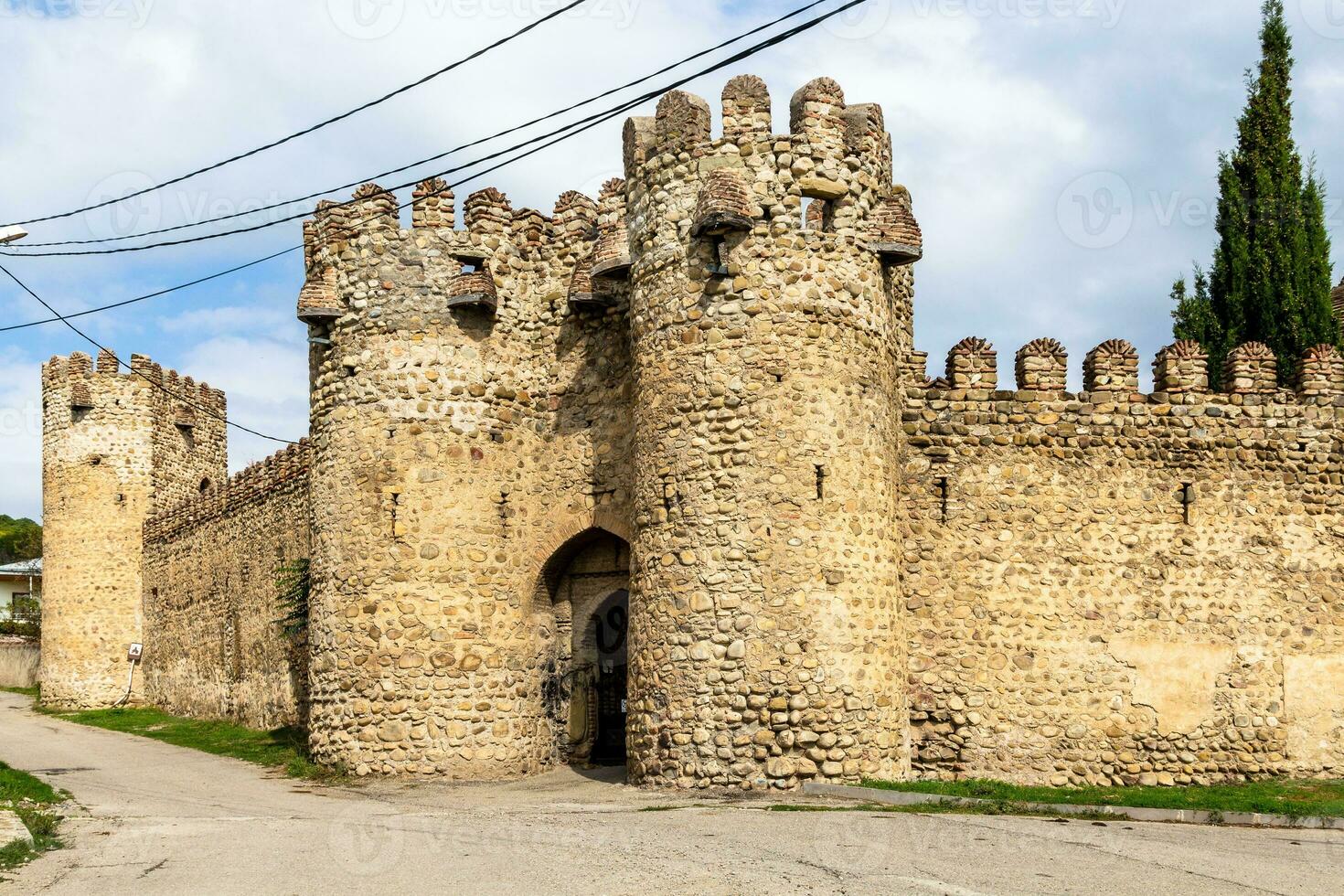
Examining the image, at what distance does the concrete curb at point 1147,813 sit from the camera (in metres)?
13.1

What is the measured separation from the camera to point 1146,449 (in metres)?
17.4

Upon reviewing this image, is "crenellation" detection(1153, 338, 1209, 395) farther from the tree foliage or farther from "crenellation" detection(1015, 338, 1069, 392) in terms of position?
the tree foliage

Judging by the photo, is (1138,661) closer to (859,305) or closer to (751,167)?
(859,305)

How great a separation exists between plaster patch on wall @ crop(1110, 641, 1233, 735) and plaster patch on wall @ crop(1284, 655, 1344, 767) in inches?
38.4

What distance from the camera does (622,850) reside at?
35.1 feet

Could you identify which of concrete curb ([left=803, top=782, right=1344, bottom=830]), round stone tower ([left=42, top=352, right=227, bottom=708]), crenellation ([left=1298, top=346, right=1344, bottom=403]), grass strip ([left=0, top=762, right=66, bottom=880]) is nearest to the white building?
round stone tower ([left=42, top=352, right=227, bottom=708])

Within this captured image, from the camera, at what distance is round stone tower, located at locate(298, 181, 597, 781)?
17.1 metres

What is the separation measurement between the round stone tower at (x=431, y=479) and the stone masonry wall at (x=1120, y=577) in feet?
16.3

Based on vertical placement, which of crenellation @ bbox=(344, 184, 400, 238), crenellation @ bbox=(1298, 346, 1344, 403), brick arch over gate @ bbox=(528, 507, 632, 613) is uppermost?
crenellation @ bbox=(344, 184, 400, 238)

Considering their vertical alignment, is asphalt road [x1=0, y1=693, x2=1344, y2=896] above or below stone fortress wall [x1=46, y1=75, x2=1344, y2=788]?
below

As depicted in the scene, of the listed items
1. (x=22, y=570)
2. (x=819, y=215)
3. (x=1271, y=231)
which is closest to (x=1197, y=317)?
(x=1271, y=231)

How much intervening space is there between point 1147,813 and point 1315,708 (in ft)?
17.0

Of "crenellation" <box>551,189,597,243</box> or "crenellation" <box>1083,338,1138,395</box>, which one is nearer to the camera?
"crenellation" <box>1083,338,1138,395</box>

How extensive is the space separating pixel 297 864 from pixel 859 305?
8.68 metres
